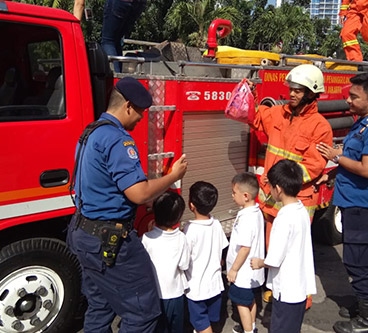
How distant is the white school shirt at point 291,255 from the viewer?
2.42m

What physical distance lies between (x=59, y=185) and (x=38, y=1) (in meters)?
15.0

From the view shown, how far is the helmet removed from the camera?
3055 millimetres

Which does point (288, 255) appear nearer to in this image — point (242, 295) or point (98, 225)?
point (242, 295)

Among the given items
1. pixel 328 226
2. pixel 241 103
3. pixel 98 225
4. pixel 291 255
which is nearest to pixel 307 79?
pixel 241 103

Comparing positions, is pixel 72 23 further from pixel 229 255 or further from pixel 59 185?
pixel 229 255

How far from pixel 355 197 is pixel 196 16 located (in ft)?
50.1

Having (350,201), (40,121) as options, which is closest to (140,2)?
(40,121)

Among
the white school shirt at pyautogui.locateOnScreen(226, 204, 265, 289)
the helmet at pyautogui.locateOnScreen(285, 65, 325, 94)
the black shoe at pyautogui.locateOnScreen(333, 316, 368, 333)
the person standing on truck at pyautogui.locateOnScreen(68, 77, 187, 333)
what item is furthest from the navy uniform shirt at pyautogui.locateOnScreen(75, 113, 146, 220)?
the black shoe at pyautogui.locateOnScreen(333, 316, 368, 333)

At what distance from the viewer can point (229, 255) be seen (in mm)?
2799

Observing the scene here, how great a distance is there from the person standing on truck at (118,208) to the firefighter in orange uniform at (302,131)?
1.27 m

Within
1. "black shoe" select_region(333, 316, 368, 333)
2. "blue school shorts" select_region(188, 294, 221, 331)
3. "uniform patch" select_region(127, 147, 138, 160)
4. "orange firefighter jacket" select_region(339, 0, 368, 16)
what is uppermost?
"orange firefighter jacket" select_region(339, 0, 368, 16)

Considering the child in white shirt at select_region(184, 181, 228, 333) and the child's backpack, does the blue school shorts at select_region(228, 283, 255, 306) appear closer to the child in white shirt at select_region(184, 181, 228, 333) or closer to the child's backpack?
the child in white shirt at select_region(184, 181, 228, 333)

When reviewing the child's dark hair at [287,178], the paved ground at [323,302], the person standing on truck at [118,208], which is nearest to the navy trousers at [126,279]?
the person standing on truck at [118,208]

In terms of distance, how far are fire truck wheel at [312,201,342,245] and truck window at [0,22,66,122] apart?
327 cm
